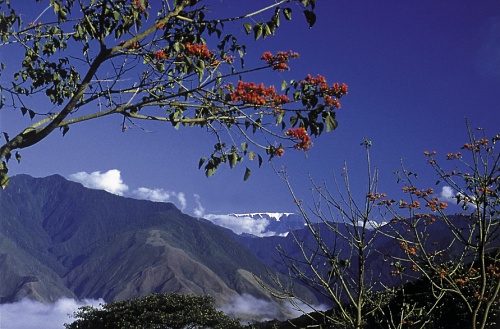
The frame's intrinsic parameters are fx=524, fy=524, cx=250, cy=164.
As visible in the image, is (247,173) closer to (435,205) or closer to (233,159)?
(233,159)

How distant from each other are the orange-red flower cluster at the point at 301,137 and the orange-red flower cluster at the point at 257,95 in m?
0.42

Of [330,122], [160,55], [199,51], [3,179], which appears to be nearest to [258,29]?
[199,51]

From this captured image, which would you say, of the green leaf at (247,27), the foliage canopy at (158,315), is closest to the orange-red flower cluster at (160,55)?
the green leaf at (247,27)

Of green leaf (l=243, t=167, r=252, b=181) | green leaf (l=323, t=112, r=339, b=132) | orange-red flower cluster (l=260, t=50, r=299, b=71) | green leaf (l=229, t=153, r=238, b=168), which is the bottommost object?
green leaf (l=243, t=167, r=252, b=181)

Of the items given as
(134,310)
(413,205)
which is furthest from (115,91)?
(134,310)

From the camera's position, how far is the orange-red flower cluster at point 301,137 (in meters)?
6.96

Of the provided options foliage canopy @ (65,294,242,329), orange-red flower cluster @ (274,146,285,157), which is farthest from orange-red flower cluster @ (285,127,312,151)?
foliage canopy @ (65,294,242,329)

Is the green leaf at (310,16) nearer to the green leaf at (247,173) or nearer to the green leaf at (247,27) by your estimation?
the green leaf at (247,27)

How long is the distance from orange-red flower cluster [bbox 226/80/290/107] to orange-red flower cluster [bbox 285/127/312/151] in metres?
0.42

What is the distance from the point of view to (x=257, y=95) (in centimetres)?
702

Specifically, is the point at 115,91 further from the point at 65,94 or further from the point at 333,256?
the point at 333,256

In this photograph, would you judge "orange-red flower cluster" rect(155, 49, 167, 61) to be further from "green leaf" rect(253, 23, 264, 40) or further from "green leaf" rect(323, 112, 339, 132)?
"green leaf" rect(323, 112, 339, 132)

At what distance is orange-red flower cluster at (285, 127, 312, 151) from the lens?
6.96 metres

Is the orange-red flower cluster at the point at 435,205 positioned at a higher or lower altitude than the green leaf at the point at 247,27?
lower
